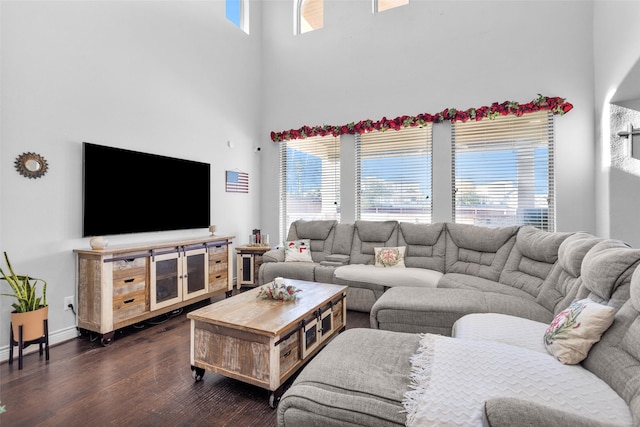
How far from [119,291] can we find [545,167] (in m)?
4.64

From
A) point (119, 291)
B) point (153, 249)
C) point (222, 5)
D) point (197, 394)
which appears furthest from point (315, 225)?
point (222, 5)

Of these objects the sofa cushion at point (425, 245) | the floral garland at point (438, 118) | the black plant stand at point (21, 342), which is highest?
the floral garland at point (438, 118)

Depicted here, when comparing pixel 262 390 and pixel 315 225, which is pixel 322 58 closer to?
pixel 315 225

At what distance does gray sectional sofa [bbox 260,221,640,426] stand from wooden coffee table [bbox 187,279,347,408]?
1.26 feet

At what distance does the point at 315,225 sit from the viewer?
437 cm

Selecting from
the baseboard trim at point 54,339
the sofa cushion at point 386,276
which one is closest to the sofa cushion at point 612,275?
the sofa cushion at point 386,276

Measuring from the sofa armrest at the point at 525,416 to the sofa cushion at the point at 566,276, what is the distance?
1.33 meters

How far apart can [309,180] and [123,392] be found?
11.7ft

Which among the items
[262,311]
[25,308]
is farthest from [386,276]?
[25,308]

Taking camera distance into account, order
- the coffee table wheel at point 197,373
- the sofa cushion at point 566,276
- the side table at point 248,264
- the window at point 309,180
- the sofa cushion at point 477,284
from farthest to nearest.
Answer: the window at point 309,180, the side table at point 248,264, the sofa cushion at point 477,284, the coffee table wheel at point 197,373, the sofa cushion at point 566,276

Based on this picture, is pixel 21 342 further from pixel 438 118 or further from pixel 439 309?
pixel 438 118

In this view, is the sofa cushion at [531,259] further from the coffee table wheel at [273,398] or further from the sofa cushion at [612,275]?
the coffee table wheel at [273,398]

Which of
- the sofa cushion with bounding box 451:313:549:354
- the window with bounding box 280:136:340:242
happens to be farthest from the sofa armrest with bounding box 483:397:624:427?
the window with bounding box 280:136:340:242

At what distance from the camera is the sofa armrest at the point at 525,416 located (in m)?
0.85
